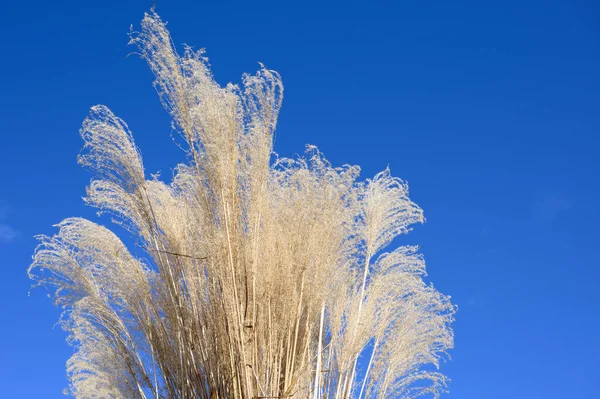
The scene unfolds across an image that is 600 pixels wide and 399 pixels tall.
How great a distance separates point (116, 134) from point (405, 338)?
226 centimetres

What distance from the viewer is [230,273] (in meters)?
3.52

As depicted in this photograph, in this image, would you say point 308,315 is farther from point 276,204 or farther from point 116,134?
point 116,134

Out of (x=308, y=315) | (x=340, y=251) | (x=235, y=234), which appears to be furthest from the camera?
(x=340, y=251)

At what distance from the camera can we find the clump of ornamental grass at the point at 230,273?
3574 mm

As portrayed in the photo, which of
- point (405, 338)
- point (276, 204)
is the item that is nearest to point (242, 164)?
point (276, 204)

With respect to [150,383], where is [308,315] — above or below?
above

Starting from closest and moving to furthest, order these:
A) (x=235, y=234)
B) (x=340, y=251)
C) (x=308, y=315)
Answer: (x=235, y=234)
(x=308, y=315)
(x=340, y=251)

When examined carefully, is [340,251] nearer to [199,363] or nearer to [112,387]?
[199,363]

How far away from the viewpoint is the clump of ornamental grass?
141 inches

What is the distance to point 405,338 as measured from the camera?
14.5ft

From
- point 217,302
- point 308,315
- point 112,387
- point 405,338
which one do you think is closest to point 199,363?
point 217,302

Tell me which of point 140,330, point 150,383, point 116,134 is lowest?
point 150,383

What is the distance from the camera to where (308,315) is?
3830mm

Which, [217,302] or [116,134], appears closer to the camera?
[217,302]
